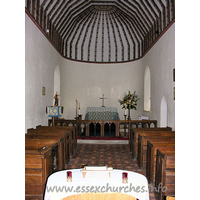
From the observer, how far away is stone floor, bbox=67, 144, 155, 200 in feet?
19.9

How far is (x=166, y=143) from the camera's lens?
4.85 m

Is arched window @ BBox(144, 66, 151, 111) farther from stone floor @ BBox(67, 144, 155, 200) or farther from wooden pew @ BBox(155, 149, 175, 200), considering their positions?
wooden pew @ BBox(155, 149, 175, 200)

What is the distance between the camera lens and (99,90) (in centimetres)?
1455

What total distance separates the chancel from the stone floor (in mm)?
32

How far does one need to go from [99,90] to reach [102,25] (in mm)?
4519

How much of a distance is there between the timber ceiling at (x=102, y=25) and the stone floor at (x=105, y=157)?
5462mm

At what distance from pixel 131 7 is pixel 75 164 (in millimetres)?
9007

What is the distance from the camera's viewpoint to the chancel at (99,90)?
3.89 metres

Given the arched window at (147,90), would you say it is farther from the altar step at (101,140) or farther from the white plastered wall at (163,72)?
the altar step at (101,140)

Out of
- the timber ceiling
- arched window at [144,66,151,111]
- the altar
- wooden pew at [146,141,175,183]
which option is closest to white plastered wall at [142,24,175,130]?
the timber ceiling

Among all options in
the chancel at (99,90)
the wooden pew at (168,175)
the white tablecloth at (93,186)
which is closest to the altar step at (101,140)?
the chancel at (99,90)
